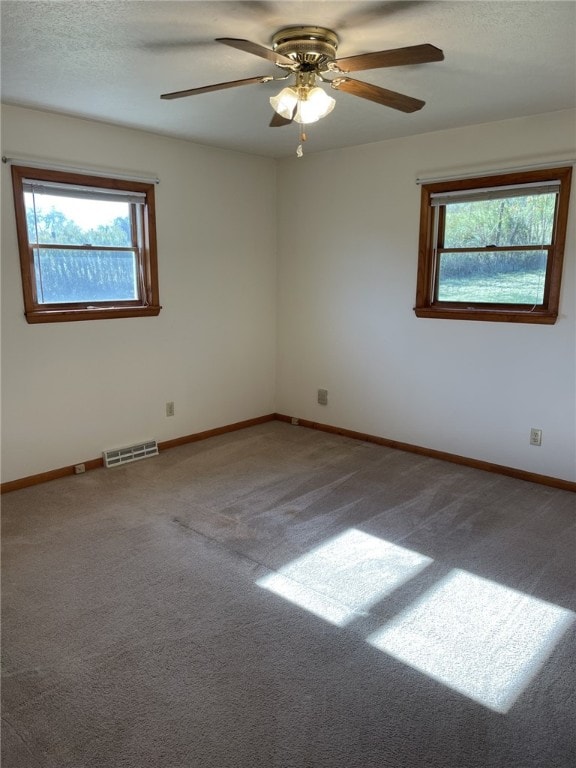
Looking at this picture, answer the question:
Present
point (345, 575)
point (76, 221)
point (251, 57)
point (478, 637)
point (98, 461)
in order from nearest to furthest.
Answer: point (478, 637), point (251, 57), point (345, 575), point (76, 221), point (98, 461)

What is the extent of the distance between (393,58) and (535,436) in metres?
2.78

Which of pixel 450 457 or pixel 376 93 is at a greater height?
pixel 376 93

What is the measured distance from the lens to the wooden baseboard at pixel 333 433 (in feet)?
12.2

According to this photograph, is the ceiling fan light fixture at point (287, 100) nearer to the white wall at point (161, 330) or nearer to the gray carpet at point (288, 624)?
the white wall at point (161, 330)

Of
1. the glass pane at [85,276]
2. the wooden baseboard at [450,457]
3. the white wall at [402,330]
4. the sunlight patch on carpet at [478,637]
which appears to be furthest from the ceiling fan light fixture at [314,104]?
the wooden baseboard at [450,457]

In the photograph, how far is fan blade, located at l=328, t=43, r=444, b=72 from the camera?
1900 mm

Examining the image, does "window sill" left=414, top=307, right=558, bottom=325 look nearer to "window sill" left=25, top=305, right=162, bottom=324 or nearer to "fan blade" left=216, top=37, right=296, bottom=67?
"window sill" left=25, top=305, right=162, bottom=324

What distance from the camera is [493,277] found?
390cm

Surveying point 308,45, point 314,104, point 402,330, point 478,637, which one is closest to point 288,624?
point 478,637

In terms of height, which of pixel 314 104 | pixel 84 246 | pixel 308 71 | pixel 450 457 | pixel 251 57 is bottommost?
pixel 450 457

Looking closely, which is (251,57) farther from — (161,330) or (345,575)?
(345,575)

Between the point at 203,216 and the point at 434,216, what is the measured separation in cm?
190

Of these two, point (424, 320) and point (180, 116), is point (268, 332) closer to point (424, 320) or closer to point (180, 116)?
point (424, 320)

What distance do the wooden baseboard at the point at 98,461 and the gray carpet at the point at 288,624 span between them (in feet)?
0.30
